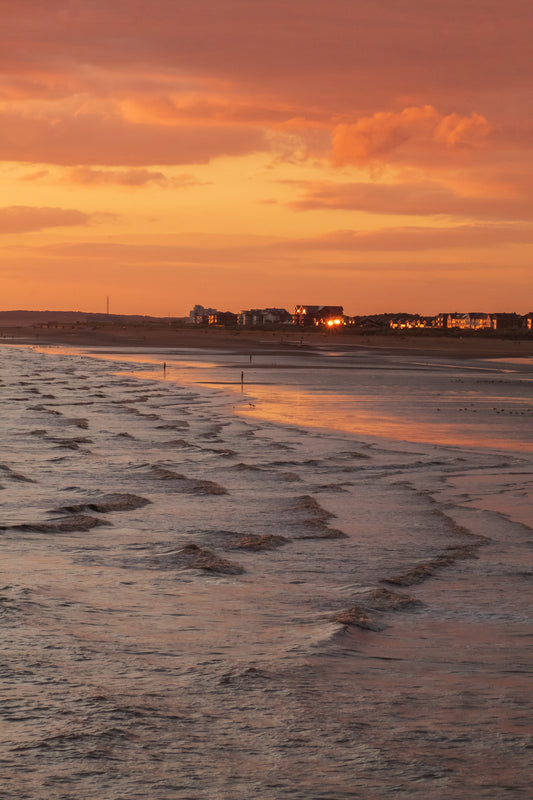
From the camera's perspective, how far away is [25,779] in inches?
220

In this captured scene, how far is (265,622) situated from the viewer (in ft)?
29.3

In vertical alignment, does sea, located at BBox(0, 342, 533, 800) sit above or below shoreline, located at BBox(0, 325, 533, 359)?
below

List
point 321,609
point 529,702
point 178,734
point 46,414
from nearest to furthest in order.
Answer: point 178,734, point 529,702, point 321,609, point 46,414

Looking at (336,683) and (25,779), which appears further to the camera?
(336,683)

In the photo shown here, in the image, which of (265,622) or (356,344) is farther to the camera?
(356,344)

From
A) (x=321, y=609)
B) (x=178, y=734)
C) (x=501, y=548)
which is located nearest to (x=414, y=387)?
(x=501, y=548)

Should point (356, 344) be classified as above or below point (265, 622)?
above

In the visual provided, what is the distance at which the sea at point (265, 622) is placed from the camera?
5871 mm

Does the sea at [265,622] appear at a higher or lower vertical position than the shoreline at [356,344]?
lower

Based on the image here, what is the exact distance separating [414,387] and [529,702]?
37.7 metres

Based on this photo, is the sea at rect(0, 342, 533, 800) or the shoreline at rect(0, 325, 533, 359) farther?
the shoreline at rect(0, 325, 533, 359)

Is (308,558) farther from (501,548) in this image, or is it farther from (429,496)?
(429,496)

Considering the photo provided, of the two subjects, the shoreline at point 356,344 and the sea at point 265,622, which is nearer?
the sea at point 265,622

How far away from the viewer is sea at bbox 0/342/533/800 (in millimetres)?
5871
